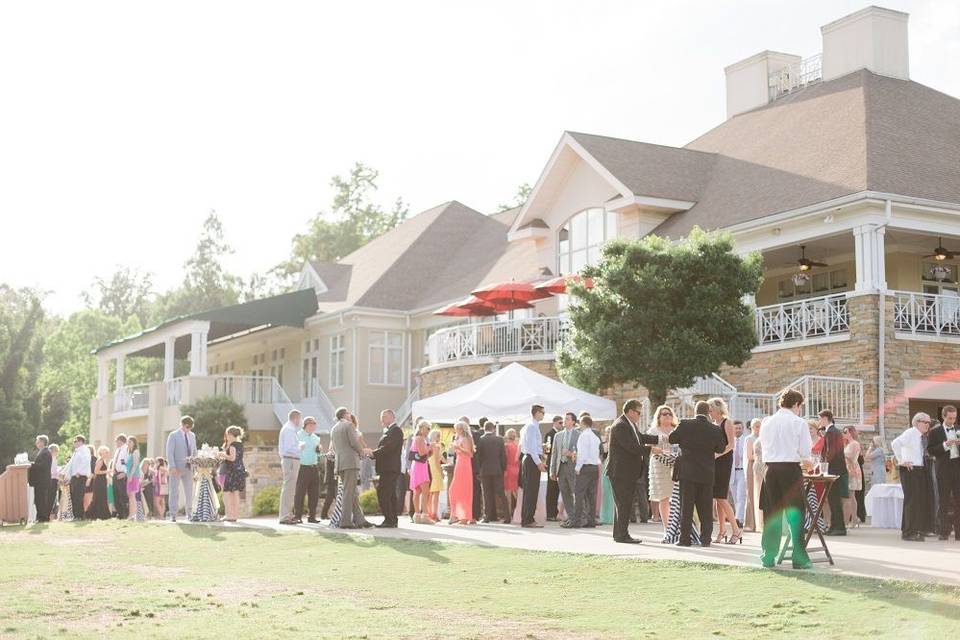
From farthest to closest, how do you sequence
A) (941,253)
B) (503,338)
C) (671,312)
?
(503,338) → (941,253) → (671,312)

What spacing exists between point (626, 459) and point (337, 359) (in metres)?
26.4

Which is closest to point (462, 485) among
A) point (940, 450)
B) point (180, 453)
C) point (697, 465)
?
point (180, 453)

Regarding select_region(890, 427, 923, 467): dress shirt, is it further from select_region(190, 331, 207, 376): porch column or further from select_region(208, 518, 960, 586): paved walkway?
select_region(190, 331, 207, 376): porch column

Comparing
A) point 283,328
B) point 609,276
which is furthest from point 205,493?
point 283,328

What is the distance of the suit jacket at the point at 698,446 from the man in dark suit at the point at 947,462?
334 cm

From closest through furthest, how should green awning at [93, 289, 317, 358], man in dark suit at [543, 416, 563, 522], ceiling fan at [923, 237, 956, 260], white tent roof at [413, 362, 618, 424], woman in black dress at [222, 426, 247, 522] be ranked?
1. man in dark suit at [543, 416, 563, 522]
2. woman in black dress at [222, 426, 247, 522]
3. white tent roof at [413, 362, 618, 424]
4. ceiling fan at [923, 237, 956, 260]
5. green awning at [93, 289, 317, 358]

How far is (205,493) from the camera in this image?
2144cm

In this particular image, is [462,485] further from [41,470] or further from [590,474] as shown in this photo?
[41,470]

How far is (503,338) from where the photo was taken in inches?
1228

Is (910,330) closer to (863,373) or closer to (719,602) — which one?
(863,373)

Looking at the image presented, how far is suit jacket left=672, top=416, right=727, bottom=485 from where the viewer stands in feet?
44.5

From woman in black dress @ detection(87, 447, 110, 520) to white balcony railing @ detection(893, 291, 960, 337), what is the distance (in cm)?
1536

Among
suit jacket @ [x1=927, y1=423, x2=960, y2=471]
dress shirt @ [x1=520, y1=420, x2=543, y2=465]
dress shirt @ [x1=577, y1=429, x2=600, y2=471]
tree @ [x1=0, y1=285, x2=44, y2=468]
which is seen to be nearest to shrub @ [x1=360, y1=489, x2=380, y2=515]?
dress shirt @ [x1=520, y1=420, x2=543, y2=465]

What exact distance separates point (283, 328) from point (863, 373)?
24.3 metres
